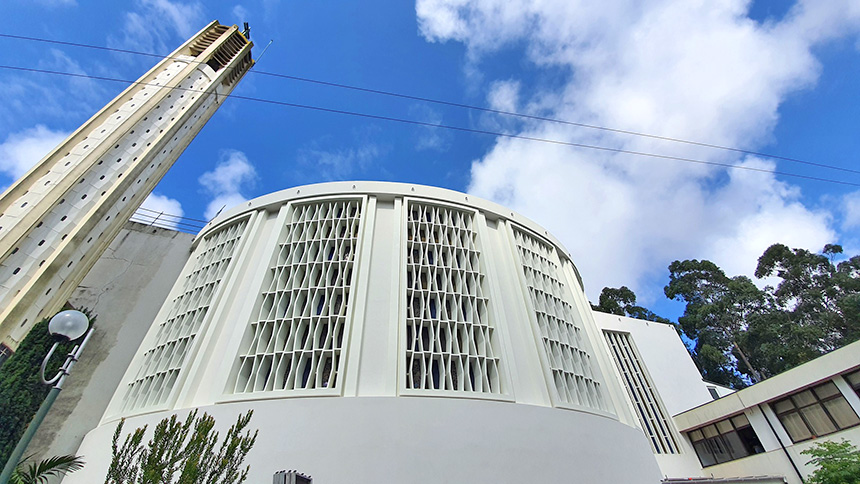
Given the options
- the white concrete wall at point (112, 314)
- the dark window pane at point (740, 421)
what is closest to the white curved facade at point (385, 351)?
the white concrete wall at point (112, 314)

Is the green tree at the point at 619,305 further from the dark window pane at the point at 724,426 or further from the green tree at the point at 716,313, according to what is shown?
the dark window pane at the point at 724,426

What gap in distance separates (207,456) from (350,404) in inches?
155

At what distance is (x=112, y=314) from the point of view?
15312 mm

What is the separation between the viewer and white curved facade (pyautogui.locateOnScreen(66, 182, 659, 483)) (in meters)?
8.78

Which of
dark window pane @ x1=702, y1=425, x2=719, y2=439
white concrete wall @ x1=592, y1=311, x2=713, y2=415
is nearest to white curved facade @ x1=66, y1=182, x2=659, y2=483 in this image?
dark window pane @ x1=702, y1=425, x2=719, y2=439

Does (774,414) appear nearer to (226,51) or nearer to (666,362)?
(666,362)

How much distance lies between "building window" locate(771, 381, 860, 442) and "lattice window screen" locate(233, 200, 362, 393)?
660 inches

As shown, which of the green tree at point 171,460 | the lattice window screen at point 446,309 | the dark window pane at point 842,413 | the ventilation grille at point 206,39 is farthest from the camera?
the ventilation grille at point 206,39

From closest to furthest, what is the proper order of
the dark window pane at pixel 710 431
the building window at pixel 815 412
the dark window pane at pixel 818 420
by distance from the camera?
1. the building window at pixel 815 412
2. the dark window pane at pixel 818 420
3. the dark window pane at pixel 710 431

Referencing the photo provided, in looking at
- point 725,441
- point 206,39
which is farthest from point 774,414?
point 206,39

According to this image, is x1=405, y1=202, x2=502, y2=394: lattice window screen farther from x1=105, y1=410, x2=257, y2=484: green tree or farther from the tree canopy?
the tree canopy

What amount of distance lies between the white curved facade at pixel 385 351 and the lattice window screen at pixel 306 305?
0.19 ft

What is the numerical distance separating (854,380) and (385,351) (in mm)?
15819

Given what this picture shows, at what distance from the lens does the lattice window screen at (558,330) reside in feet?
38.8
